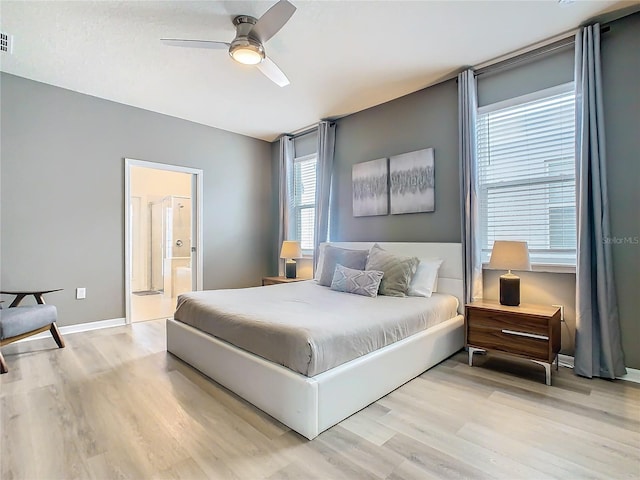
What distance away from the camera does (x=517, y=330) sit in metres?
2.50

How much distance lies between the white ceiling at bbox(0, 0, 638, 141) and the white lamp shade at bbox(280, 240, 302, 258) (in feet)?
6.30

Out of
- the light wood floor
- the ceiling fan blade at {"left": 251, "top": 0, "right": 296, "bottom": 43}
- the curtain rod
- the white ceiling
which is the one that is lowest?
the light wood floor

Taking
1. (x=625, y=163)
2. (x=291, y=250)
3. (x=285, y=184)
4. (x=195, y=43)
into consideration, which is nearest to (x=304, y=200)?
(x=285, y=184)

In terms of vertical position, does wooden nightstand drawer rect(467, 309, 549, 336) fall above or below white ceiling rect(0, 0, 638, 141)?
below

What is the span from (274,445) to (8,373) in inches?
94.3

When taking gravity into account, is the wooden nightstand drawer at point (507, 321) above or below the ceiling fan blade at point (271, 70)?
below

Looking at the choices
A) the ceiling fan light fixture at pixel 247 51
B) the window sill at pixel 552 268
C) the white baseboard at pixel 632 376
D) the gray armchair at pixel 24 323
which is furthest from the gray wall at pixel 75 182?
the white baseboard at pixel 632 376

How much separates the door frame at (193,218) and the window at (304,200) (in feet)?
4.76

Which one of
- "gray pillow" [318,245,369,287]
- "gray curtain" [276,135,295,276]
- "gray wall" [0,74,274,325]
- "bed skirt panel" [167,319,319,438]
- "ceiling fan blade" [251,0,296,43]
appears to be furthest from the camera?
"gray curtain" [276,135,295,276]

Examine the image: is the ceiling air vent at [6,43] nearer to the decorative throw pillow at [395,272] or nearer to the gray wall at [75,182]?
the gray wall at [75,182]

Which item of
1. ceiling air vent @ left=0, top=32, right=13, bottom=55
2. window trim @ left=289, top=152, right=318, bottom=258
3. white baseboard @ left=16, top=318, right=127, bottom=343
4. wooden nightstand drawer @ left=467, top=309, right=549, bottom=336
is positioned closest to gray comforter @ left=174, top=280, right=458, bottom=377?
wooden nightstand drawer @ left=467, top=309, right=549, bottom=336

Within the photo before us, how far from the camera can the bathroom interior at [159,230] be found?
6.35 meters

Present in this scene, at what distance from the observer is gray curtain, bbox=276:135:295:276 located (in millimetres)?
5172

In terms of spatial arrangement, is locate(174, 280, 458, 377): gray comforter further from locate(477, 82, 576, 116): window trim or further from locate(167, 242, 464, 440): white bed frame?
locate(477, 82, 576, 116): window trim
